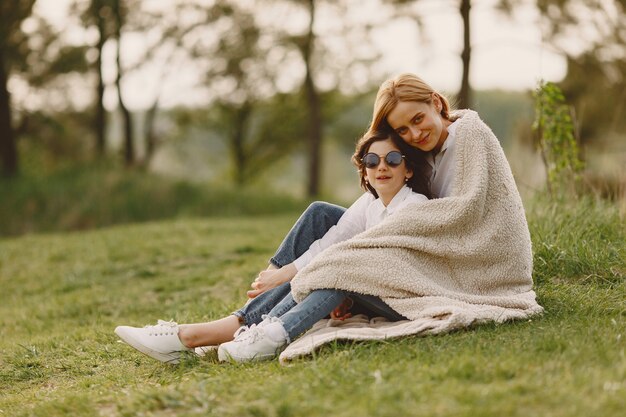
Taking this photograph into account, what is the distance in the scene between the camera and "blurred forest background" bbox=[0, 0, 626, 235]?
12578 mm

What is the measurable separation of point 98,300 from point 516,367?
4504 millimetres

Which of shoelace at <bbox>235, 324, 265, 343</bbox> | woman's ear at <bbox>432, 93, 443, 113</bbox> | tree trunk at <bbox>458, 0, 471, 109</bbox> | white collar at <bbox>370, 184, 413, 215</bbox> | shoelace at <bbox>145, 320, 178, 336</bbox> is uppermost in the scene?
tree trunk at <bbox>458, 0, 471, 109</bbox>

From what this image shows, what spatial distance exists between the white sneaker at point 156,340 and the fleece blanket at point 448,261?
656 millimetres

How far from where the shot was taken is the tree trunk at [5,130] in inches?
614

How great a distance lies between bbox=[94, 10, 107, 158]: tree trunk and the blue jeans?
12.8 metres

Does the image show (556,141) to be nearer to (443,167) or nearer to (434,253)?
(443,167)

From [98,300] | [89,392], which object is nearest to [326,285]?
[89,392]

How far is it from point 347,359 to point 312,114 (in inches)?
555

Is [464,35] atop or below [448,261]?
atop

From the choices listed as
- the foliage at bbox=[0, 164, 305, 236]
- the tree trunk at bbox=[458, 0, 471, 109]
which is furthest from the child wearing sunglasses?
the foliage at bbox=[0, 164, 305, 236]

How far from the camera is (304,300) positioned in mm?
3598

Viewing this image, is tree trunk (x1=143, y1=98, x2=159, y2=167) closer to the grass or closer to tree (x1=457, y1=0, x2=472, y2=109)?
tree (x1=457, y1=0, x2=472, y2=109)

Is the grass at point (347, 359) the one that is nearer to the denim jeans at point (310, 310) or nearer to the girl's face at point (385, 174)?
the denim jeans at point (310, 310)

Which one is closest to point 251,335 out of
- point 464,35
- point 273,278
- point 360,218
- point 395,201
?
point 273,278
